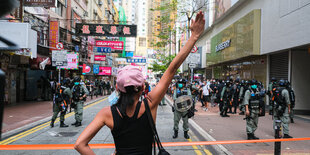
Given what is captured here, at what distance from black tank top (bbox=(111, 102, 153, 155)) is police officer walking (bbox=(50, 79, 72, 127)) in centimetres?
764

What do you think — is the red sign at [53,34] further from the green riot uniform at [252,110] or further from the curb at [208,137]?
the green riot uniform at [252,110]

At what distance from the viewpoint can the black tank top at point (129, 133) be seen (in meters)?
1.69

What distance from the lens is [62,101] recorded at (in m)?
8.67

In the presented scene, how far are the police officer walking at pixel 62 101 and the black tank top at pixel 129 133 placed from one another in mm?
7636

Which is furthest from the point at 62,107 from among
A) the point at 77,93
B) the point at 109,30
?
the point at 109,30

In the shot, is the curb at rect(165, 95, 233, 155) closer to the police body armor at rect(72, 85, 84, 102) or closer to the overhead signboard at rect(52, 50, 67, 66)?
the police body armor at rect(72, 85, 84, 102)

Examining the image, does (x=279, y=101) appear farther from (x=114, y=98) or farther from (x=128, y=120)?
(x=128, y=120)

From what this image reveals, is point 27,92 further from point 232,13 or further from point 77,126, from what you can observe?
point 232,13

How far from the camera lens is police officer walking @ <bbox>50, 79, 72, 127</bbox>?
8.56 m

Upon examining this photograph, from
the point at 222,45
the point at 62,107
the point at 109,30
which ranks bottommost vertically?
the point at 62,107

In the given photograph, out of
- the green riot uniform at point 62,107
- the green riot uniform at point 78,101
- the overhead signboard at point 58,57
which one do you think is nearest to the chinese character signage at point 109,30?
the overhead signboard at point 58,57

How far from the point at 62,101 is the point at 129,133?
307 inches

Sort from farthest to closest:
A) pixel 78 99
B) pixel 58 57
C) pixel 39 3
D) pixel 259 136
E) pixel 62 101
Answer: pixel 58 57, pixel 39 3, pixel 78 99, pixel 62 101, pixel 259 136

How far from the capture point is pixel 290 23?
11.3 meters
